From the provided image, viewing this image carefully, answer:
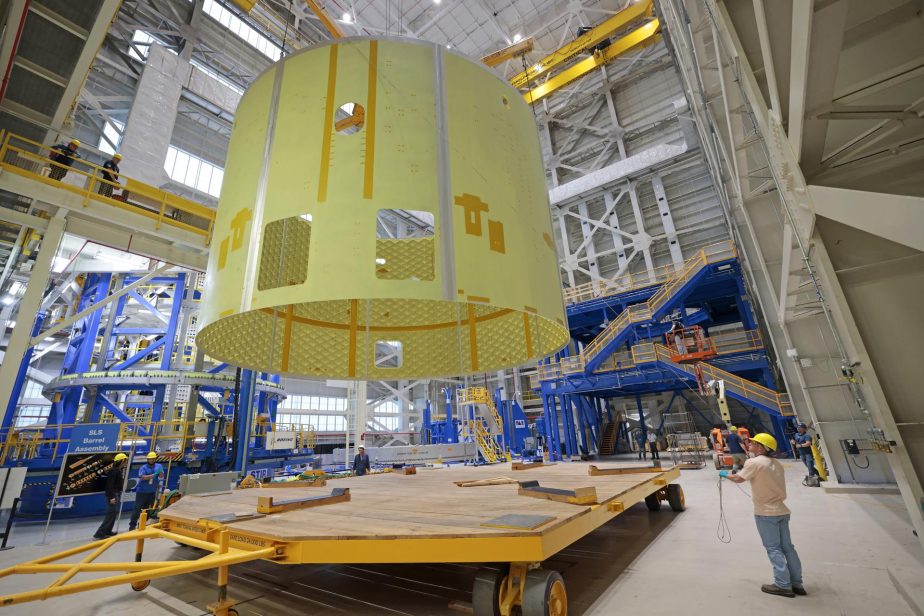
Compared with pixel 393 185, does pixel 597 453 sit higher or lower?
lower

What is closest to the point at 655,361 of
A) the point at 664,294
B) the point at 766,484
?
the point at 664,294

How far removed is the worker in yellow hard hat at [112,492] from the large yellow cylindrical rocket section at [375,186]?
5.56 metres

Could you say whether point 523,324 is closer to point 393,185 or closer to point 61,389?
point 393,185

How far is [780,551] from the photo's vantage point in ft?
13.0

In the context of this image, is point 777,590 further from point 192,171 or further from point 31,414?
point 31,414

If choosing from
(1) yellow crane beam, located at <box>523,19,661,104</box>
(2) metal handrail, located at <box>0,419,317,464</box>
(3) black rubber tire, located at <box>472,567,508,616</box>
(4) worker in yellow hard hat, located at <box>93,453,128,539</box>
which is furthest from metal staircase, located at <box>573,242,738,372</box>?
(3) black rubber tire, located at <box>472,567,508,616</box>

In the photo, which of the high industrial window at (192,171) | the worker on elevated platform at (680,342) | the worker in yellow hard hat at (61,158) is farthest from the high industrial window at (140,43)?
the worker on elevated platform at (680,342)

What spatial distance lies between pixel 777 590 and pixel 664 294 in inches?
744

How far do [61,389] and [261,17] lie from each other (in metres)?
21.7

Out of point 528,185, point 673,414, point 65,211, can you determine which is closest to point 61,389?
point 65,211

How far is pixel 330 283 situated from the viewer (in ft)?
12.6

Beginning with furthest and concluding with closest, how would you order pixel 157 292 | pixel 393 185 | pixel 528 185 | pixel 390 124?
1. pixel 157 292
2. pixel 528 185
3. pixel 390 124
4. pixel 393 185

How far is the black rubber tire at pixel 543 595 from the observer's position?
121 inches

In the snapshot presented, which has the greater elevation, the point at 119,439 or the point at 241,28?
the point at 241,28
